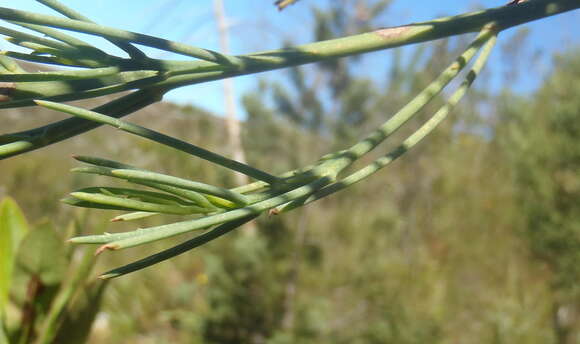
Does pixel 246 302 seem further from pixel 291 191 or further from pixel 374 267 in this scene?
pixel 291 191

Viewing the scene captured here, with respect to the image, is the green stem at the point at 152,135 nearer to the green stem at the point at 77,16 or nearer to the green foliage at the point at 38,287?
the green stem at the point at 77,16

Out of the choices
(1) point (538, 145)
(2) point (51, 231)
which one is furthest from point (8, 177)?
(2) point (51, 231)

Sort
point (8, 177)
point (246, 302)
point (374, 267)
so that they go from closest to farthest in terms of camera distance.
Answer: point (246, 302), point (374, 267), point (8, 177)

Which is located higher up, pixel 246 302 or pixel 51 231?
pixel 246 302

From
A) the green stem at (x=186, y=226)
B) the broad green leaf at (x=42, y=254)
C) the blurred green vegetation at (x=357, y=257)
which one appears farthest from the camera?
the blurred green vegetation at (x=357, y=257)

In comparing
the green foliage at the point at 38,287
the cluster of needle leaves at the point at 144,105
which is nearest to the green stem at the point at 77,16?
the cluster of needle leaves at the point at 144,105

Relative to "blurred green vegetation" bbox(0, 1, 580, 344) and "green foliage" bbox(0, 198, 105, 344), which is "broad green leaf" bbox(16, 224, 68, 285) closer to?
"green foliage" bbox(0, 198, 105, 344)
